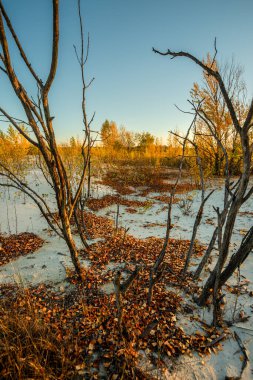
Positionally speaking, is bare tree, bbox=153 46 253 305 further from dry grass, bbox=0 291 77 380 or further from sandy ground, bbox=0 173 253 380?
dry grass, bbox=0 291 77 380

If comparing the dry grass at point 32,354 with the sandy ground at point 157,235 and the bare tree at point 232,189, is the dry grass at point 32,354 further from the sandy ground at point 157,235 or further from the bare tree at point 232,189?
the bare tree at point 232,189

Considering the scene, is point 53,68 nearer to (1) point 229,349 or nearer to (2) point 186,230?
(1) point 229,349

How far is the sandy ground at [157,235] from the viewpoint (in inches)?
70.9

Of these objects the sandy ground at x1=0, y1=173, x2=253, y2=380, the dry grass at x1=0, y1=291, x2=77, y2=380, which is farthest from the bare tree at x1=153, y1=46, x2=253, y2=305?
the dry grass at x1=0, y1=291, x2=77, y2=380

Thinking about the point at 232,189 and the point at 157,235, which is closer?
the point at 232,189

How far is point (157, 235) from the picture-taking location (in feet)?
17.5

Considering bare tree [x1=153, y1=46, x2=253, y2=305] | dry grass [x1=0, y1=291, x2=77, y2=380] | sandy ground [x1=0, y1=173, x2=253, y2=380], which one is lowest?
sandy ground [x1=0, y1=173, x2=253, y2=380]

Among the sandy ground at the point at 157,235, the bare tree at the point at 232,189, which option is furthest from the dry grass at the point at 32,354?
the bare tree at the point at 232,189

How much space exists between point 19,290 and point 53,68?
2613 millimetres

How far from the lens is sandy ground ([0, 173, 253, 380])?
1801 millimetres

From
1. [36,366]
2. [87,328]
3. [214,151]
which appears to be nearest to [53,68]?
[36,366]

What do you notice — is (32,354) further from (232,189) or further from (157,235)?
(157,235)

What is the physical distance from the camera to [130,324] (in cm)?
209

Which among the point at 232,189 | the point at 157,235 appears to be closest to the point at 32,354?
the point at 232,189
